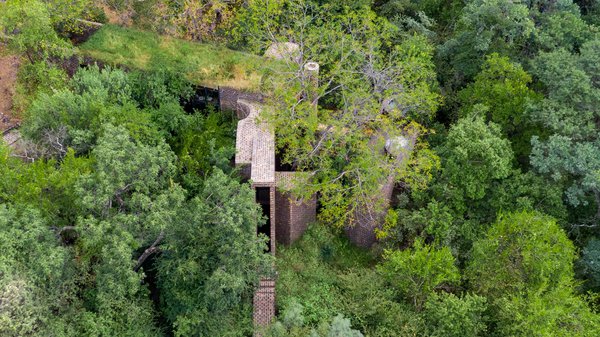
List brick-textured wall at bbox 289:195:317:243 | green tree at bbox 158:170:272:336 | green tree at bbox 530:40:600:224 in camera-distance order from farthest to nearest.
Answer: brick-textured wall at bbox 289:195:317:243 → green tree at bbox 530:40:600:224 → green tree at bbox 158:170:272:336

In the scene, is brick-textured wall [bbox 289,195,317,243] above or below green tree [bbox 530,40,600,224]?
below

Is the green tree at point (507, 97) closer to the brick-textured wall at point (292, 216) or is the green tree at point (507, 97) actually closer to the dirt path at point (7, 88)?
the brick-textured wall at point (292, 216)

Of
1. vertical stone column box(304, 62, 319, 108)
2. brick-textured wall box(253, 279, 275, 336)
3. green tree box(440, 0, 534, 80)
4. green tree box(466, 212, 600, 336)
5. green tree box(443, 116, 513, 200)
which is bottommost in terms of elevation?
brick-textured wall box(253, 279, 275, 336)

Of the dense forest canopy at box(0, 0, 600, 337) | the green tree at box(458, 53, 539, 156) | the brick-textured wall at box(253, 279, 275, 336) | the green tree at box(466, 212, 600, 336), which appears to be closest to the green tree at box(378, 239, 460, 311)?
the dense forest canopy at box(0, 0, 600, 337)

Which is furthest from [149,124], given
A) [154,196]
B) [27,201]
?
[27,201]

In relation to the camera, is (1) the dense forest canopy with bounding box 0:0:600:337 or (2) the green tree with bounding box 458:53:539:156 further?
(2) the green tree with bounding box 458:53:539:156

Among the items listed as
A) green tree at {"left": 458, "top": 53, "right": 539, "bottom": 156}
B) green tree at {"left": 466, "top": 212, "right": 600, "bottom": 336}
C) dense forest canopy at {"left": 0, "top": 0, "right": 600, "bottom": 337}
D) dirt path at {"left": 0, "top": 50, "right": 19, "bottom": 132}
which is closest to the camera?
dense forest canopy at {"left": 0, "top": 0, "right": 600, "bottom": 337}

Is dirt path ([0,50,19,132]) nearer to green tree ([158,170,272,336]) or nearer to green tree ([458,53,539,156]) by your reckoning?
green tree ([158,170,272,336])

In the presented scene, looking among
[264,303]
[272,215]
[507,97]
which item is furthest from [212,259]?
[507,97]
